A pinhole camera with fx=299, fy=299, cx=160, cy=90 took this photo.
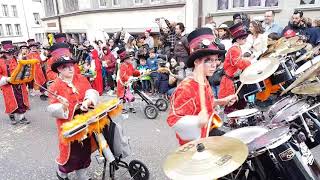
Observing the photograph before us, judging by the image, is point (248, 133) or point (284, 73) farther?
point (284, 73)

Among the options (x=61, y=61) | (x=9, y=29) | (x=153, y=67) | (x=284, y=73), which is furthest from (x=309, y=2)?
(x=9, y=29)

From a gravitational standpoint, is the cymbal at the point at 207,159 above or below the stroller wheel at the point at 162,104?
above

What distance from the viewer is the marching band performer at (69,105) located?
3.60 m

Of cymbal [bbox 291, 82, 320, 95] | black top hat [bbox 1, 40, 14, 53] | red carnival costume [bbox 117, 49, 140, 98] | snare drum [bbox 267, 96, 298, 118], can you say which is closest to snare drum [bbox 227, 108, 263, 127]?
snare drum [bbox 267, 96, 298, 118]

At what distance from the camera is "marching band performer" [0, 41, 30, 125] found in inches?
270

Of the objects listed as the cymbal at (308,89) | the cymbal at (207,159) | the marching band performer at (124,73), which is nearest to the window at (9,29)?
the marching band performer at (124,73)

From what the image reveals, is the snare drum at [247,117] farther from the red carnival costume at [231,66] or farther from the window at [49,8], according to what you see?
the window at [49,8]

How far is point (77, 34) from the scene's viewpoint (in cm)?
2053

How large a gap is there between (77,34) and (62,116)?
18038 mm

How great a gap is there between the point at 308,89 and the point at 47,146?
4.64m

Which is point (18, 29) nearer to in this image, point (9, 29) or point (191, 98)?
point (9, 29)

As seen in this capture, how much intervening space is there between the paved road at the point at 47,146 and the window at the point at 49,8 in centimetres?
2041

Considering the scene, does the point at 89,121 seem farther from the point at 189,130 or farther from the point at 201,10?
the point at 201,10

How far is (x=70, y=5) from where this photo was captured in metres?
21.4
